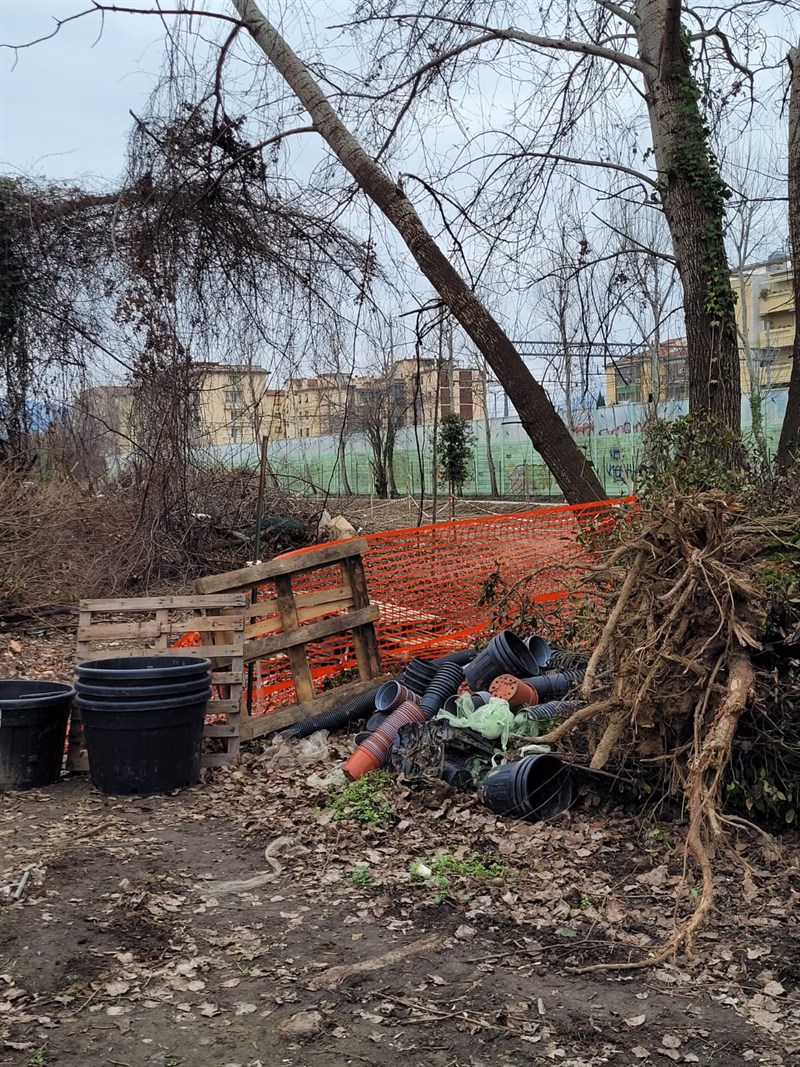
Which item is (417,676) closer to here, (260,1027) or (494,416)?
(260,1027)

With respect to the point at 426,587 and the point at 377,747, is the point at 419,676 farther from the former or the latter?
the point at 426,587

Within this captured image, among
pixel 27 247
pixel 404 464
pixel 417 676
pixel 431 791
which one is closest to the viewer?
pixel 431 791

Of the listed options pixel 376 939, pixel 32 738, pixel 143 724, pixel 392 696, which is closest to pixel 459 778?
pixel 392 696

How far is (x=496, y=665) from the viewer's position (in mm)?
6102

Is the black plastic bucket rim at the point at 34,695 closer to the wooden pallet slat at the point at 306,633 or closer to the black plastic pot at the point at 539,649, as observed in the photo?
the wooden pallet slat at the point at 306,633

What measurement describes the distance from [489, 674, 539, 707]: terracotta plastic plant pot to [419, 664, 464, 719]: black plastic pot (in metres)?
0.42

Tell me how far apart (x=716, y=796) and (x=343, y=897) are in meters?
1.64

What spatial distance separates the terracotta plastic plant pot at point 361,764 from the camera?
18.4 feet

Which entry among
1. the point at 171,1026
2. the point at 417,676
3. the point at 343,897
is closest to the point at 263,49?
the point at 417,676

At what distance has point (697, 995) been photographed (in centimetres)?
330

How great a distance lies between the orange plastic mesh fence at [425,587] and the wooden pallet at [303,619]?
286 mm

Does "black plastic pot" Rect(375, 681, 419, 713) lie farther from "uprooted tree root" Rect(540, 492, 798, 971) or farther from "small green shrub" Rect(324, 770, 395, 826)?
"uprooted tree root" Rect(540, 492, 798, 971)

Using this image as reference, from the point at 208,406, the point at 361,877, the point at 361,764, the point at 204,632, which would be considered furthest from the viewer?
the point at 208,406

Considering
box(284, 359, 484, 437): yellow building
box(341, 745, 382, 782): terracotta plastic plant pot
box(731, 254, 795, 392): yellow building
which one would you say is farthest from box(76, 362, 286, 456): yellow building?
box(731, 254, 795, 392): yellow building
